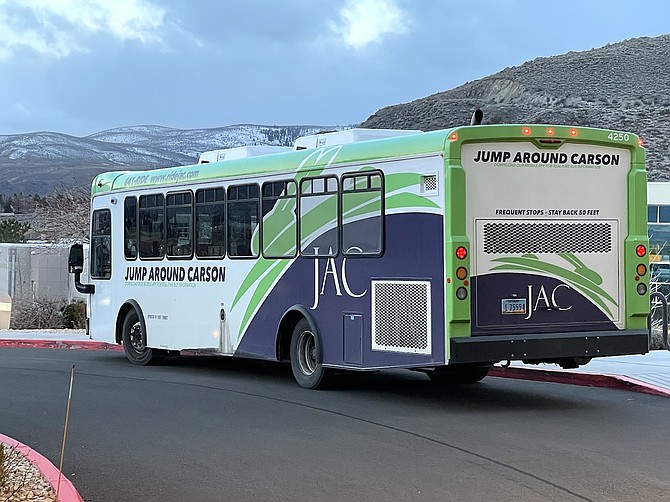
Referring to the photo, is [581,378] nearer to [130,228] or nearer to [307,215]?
[307,215]

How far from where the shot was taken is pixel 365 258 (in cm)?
1373

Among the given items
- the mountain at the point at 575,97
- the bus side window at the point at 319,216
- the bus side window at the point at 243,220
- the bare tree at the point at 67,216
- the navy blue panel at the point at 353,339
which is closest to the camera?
the navy blue panel at the point at 353,339

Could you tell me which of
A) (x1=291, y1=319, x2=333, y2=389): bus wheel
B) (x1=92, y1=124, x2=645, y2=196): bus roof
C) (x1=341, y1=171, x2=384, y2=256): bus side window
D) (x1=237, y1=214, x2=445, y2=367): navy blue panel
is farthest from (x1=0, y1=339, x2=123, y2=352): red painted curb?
(x1=341, y1=171, x2=384, y2=256): bus side window

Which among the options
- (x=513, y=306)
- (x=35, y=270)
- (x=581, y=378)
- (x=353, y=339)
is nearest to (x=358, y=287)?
(x=353, y=339)

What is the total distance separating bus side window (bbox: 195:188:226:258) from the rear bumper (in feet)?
16.8

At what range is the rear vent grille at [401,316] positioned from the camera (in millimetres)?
12766

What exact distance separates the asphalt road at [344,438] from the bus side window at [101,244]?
9.79ft

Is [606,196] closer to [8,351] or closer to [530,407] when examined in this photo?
[530,407]

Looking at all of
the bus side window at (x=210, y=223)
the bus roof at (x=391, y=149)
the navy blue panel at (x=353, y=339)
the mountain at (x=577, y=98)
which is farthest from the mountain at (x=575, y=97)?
the navy blue panel at (x=353, y=339)

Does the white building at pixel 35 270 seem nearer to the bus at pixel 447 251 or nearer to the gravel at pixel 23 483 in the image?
the bus at pixel 447 251

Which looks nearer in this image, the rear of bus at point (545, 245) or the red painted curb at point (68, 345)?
the rear of bus at point (545, 245)

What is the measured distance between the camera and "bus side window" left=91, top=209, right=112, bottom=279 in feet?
63.4

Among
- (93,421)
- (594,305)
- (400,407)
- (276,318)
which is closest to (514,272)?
(594,305)

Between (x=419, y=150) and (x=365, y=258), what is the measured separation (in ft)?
5.11
